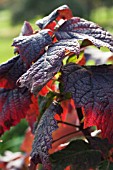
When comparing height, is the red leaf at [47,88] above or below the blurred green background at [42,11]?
below

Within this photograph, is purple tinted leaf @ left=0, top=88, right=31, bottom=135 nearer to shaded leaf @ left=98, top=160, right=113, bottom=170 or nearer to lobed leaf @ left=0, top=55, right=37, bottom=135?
lobed leaf @ left=0, top=55, right=37, bottom=135

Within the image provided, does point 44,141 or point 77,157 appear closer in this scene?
point 44,141

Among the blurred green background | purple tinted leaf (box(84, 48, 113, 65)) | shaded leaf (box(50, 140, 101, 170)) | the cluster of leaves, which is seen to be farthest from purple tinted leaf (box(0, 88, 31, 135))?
the blurred green background

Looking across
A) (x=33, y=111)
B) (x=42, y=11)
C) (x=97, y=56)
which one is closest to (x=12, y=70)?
(x=33, y=111)

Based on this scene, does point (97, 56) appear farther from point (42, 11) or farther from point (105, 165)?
point (42, 11)

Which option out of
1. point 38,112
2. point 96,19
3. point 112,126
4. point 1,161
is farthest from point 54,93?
point 96,19

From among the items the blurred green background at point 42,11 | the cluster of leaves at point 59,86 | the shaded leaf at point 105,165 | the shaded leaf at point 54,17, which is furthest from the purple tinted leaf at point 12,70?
the blurred green background at point 42,11

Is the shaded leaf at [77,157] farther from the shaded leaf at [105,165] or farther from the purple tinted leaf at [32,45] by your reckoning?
the purple tinted leaf at [32,45]
